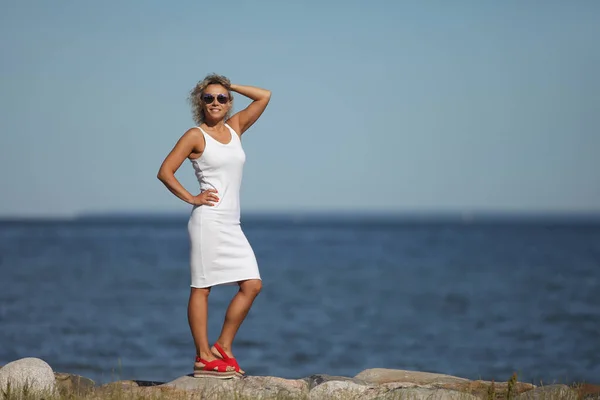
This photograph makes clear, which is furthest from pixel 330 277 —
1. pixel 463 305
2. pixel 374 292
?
pixel 463 305

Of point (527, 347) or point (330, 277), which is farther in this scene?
point (330, 277)

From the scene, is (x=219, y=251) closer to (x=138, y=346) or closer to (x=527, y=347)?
(x=138, y=346)

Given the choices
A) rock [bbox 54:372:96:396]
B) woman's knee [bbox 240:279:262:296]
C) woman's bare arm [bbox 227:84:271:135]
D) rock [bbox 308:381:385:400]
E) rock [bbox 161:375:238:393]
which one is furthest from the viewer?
woman's bare arm [bbox 227:84:271:135]

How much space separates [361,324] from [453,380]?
1723cm

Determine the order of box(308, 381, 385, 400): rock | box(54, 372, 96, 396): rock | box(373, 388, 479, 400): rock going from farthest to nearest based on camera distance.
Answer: box(54, 372, 96, 396): rock
box(308, 381, 385, 400): rock
box(373, 388, 479, 400): rock

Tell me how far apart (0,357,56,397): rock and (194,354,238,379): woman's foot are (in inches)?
50.2

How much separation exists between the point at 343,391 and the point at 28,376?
2.72 metres

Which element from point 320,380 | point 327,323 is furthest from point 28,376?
point 327,323

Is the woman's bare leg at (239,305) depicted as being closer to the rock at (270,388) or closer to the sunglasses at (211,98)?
the rock at (270,388)

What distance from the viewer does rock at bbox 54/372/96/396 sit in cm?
845

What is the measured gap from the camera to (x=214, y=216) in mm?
8609

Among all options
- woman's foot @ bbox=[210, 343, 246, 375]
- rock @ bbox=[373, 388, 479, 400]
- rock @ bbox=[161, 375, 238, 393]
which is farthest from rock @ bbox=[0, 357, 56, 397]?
rock @ bbox=[373, 388, 479, 400]

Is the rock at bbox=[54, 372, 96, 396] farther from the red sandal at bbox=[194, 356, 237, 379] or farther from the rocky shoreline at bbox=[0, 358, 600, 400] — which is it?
the red sandal at bbox=[194, 356, 237, 379]

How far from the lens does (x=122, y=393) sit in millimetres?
7867
